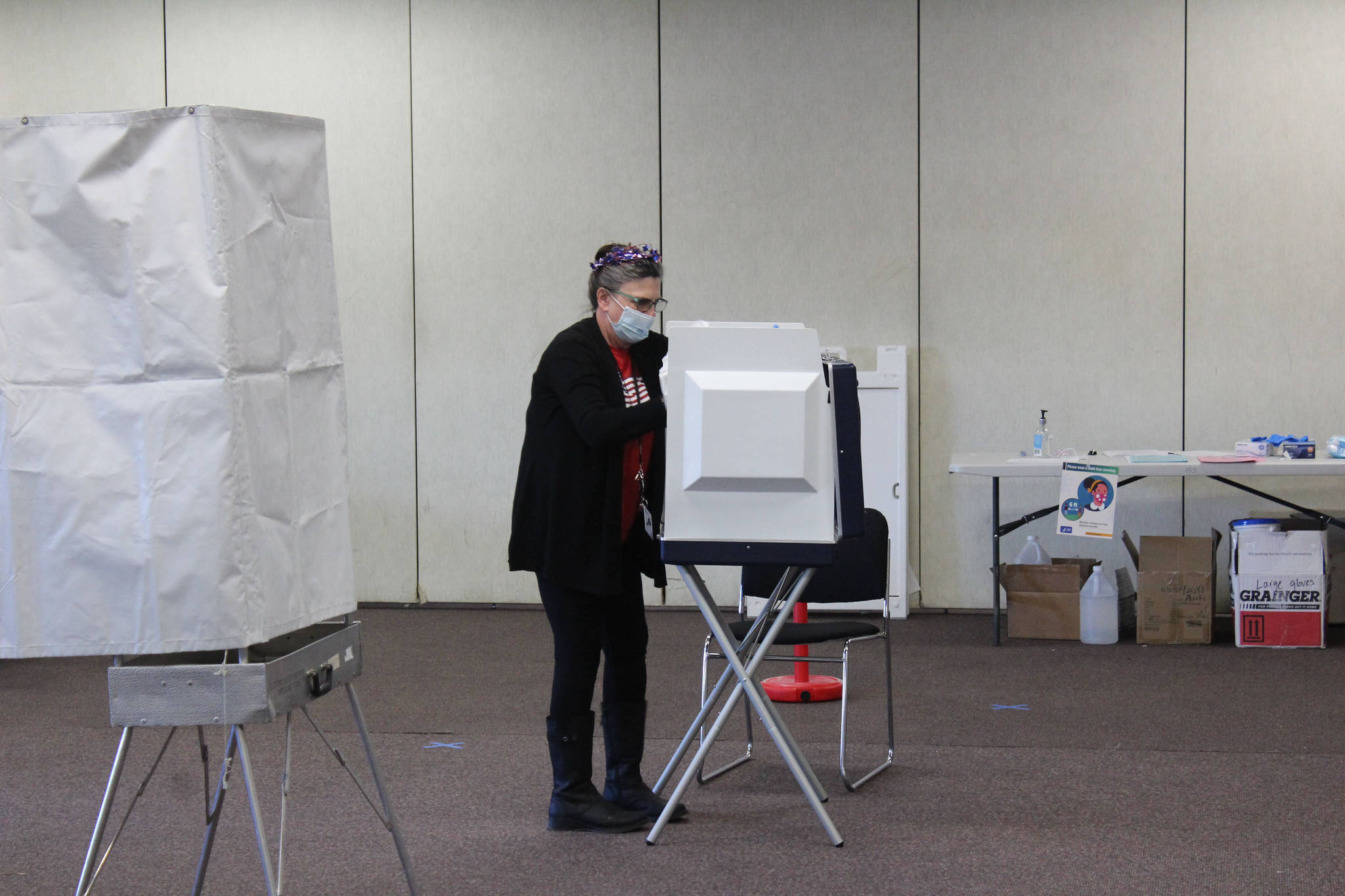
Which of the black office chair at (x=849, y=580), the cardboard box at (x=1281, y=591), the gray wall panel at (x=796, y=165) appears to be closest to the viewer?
the black office chair at (x=849, y=580)

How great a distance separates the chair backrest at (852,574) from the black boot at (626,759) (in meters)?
0.68

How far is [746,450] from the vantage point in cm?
265

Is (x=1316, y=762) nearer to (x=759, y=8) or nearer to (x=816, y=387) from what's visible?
(x=816, y=387)

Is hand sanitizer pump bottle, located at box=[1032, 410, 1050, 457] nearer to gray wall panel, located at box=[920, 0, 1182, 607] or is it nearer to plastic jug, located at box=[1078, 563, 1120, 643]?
gray wall panel, located at box=[920, 0, 1182, 607]

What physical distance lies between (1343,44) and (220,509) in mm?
5587

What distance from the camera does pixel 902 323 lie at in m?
5.99

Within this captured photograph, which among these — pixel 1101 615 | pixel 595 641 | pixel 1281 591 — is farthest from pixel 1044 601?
pixel 595 641

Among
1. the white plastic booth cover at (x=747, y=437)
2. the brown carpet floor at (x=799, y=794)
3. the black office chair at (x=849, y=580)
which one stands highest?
the white plastic booth cover at (x=747, y=437)

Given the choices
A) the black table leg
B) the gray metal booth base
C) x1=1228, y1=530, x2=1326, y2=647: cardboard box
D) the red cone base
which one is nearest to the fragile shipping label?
the black table leg

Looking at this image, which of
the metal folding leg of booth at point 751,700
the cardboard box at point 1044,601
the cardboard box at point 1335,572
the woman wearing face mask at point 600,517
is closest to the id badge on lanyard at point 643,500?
the woman wearing face mask at point 600,517

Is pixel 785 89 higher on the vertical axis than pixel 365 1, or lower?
lower

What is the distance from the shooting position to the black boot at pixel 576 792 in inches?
115

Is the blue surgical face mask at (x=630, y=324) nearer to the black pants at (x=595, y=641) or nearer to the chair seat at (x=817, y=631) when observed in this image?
the black pants at (x=595, y=641)

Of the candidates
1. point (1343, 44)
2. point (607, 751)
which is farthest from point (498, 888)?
point (1343, 44)
